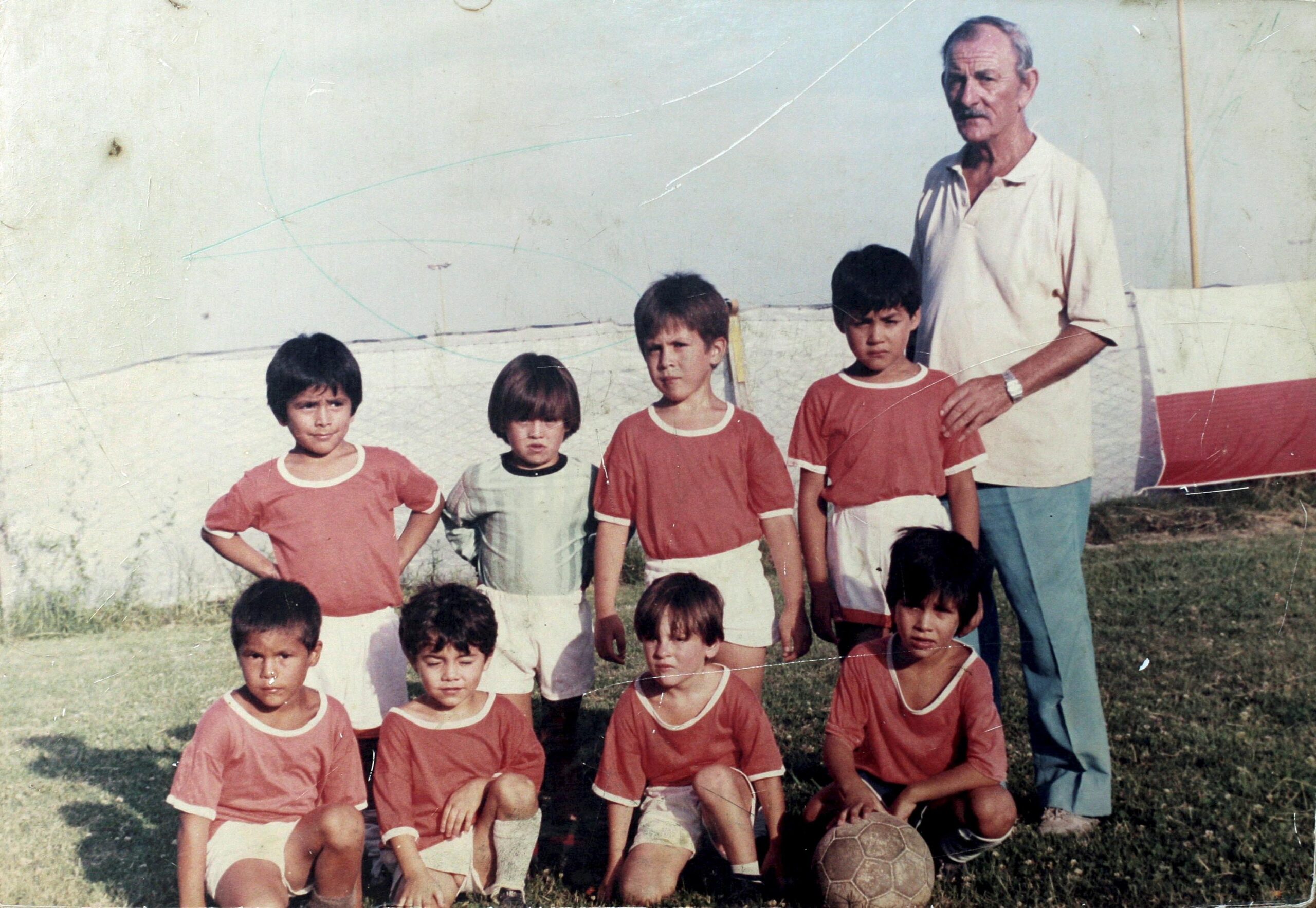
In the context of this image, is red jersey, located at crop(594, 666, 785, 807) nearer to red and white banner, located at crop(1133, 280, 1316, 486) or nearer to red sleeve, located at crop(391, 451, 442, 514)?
red sleeve, located at crop(391, 451, 442, 514)

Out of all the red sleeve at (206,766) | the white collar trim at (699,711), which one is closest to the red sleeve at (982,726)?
the white collar trim at (699,711)

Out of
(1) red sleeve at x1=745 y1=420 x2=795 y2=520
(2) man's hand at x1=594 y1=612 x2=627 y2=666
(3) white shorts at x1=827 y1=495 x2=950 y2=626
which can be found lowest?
(2) man's hand at x1=594 y1=612 x2=627 y2=666

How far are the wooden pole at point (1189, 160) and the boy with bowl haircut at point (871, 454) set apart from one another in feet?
3.28

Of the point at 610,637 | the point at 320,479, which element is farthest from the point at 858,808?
the point at 320,479

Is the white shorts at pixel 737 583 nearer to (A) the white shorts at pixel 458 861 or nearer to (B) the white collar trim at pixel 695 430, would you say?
(B) the white collar trim at pixel 695 430

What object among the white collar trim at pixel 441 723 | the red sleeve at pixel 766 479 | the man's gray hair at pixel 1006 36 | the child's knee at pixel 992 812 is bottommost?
the child's knee at pixel 992 812

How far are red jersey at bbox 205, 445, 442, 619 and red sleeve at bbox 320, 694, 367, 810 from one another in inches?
12.1

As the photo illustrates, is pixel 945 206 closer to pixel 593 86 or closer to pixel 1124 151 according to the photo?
pixel 1124 151

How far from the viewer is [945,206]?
10.7 ft

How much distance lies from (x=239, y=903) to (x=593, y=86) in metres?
2.50

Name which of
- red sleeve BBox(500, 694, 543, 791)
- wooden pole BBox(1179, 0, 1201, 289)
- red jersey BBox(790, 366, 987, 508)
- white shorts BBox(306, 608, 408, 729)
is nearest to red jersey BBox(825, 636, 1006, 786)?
red jersey BBox(790, 366, 987, 508)

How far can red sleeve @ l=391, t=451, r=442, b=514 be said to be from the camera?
3.27m

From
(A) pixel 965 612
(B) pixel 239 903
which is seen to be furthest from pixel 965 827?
(B) pixel 239 903

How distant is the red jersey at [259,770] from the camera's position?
288cm
